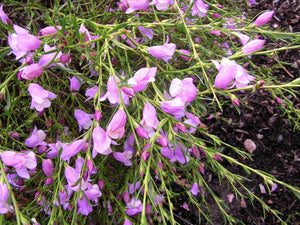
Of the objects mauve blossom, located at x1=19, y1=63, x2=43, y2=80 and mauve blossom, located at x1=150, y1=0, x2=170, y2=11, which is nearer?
mauve blossom, located at x1=19, y1=63, x2=43, y2=80

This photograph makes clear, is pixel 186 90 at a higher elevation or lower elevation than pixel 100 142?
higher

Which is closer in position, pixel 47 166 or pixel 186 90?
pixel 186 90

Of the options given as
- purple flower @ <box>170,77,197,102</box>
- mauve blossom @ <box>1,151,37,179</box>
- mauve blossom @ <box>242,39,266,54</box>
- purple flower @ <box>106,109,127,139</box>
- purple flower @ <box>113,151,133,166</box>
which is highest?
mauve blossom @ <box>242,39,266,54</box>

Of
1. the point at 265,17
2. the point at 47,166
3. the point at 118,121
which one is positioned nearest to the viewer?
the point at 118,121

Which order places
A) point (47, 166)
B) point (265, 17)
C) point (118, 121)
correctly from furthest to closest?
point (47, 166) → point (265, 17) → point (118, 121)

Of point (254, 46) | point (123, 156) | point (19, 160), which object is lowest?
point (123, 156)

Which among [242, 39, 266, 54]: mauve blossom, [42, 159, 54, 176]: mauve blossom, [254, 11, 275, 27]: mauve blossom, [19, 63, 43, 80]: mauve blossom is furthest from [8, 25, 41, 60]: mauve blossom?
[254, 11, 275, 27]: mauve blossom

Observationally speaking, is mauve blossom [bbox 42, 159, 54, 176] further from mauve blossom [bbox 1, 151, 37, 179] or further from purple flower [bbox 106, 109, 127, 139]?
purple flower [bbox 106, 109, 127, 139]

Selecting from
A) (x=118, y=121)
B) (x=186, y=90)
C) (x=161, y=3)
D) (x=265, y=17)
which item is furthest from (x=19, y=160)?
(x=265, y=17)

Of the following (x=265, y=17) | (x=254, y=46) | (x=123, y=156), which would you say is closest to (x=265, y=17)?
(x=265, y=17)

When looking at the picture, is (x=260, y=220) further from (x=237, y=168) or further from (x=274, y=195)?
(x=237, y=168)

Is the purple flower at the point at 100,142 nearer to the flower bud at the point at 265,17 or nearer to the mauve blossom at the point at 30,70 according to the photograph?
the mauve blossom at the point at 30,70

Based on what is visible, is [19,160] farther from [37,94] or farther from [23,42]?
[23,42]

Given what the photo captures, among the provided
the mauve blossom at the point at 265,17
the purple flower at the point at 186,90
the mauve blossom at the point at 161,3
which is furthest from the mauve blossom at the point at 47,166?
the mauve blossom at the point at 265,17
